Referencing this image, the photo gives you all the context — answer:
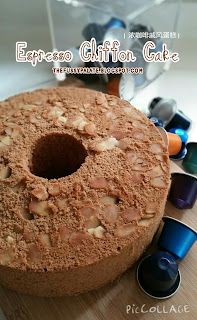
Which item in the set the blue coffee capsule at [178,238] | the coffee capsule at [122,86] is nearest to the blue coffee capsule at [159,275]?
the blue coffee capsule at [178,238]

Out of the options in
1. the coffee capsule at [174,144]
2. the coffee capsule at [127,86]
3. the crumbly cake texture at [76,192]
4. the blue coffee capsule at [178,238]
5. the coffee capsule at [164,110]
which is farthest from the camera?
the coffee capsule at [127,86]

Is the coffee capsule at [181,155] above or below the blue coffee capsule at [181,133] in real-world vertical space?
below

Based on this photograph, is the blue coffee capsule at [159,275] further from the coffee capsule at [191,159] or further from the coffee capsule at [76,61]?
the coffee capsule at [76,61]

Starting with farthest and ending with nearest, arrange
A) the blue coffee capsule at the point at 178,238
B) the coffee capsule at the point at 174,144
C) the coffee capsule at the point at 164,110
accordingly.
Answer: the coffee capsule at the point at 164,110, the coffee capsule at the point at 174,144, the blue coffee capsule at the point at 178,238

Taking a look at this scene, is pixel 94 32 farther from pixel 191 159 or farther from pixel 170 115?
pixel 191 159

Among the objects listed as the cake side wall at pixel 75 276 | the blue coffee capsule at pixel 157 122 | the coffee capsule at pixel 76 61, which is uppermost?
the coffee capsule at pixel 76 61

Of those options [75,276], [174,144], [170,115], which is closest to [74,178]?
[75,276]

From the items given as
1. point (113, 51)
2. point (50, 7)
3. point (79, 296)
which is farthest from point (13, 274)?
point (50, 7)

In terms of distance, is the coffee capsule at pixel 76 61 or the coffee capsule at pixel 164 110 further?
the coffee capsule at pixel 76 61
